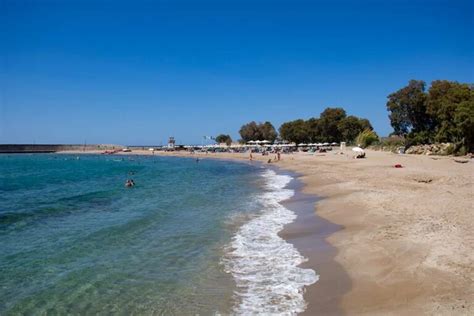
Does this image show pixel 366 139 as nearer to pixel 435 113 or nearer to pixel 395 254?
pixel 435 113

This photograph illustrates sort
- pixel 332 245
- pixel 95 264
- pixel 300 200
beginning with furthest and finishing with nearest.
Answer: pixel 300 200, pixel 332 245, pixel 95 264

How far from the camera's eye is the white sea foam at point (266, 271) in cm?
788

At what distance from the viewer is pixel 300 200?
2233 cm

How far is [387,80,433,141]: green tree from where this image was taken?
64625 mm

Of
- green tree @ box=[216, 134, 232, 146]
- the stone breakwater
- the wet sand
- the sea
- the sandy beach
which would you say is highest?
green tree @ box=[216, 134, 232, 146]

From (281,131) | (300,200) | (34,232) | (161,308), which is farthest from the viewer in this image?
(281,131)

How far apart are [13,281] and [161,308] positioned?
14.1 ft

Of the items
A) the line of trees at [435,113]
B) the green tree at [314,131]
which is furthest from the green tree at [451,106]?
the green tree at [314,131]

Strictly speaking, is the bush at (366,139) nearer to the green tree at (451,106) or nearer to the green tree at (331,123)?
the green tree at (331,123)

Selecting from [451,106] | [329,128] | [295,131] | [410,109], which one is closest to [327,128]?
[329,128]

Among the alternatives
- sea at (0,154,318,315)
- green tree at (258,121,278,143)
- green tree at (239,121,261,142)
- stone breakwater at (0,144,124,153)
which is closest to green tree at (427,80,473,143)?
sea at (0,154,318,315)

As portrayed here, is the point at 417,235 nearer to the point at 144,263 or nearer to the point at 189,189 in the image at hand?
the point at 144,263

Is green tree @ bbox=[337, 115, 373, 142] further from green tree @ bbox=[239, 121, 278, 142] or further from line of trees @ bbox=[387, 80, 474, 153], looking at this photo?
green tree @ bbox=[239, 121, 278, 142]

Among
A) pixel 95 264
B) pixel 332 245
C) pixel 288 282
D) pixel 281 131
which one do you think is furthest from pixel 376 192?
pixel 281 131
